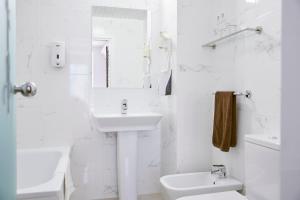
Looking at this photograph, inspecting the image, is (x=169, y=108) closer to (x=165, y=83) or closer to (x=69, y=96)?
(x=165, y=83)

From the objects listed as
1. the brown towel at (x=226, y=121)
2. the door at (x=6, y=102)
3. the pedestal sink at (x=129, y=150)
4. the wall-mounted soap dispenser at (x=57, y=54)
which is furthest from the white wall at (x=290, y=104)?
the wall-mounted soap dispenser at (x=57, y=54)

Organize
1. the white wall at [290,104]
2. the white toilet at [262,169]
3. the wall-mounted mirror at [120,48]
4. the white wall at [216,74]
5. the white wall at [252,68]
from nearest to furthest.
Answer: the white wall at [290,104], the white toilet at [262,169], the white wall at [252,68], the white wall at [216,74], the wall-mounted mirror at [120,48]

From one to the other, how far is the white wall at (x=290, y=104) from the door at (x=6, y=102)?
0.90 m

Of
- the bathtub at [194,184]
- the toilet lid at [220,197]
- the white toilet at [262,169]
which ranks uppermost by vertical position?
the white toilet at [262,169]

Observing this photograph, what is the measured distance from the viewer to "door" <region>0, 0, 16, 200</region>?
685 mm

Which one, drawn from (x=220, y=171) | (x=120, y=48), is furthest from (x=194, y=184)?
A: (x=120, y=48)

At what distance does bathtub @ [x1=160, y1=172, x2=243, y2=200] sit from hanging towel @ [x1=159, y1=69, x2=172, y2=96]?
0.81 meters

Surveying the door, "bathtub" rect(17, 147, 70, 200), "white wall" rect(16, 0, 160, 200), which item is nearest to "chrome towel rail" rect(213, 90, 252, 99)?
"white wall" rect(16, 0, 160, 200)

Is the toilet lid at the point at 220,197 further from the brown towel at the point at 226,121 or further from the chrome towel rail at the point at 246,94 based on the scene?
the chrome towel rail at the point at 246,94

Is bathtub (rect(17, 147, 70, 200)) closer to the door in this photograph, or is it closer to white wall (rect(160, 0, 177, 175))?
white wall (rect(160, 0, 177, 175))

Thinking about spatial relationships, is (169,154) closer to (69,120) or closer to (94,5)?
(69,120)

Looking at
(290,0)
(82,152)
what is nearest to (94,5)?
(82,152)

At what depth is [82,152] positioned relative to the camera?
8.22ft

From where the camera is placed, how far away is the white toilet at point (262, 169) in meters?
1.31
